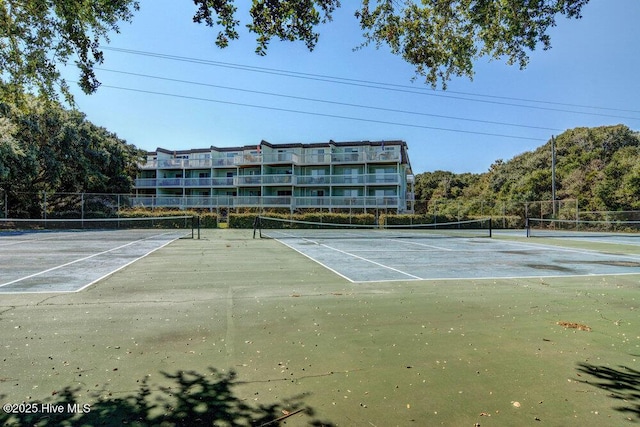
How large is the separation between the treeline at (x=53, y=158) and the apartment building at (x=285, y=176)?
575 centimetres

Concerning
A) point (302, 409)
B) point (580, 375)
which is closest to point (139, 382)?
point (302, 409)

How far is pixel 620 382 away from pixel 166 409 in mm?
4000

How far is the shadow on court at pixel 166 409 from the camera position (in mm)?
2795

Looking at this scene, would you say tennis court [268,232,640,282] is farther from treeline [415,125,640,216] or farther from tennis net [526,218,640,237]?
treeline [415,125,640,216]

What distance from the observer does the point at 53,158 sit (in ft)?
111

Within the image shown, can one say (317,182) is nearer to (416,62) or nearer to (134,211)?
(134,211)

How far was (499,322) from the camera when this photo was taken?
17.9 feet

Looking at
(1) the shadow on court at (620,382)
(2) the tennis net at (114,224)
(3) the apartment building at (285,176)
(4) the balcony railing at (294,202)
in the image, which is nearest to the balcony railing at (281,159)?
(3) the apartment building at (285,176)

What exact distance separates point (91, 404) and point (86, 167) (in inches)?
1555

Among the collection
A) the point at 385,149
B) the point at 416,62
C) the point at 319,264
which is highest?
the point at 385,149

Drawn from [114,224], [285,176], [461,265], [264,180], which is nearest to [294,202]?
[285,176]

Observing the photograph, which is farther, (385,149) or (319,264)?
(385,149)

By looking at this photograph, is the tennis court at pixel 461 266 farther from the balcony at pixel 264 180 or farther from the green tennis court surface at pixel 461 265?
the balcony at pixel 264 180

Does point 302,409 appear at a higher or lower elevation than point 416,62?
lower
